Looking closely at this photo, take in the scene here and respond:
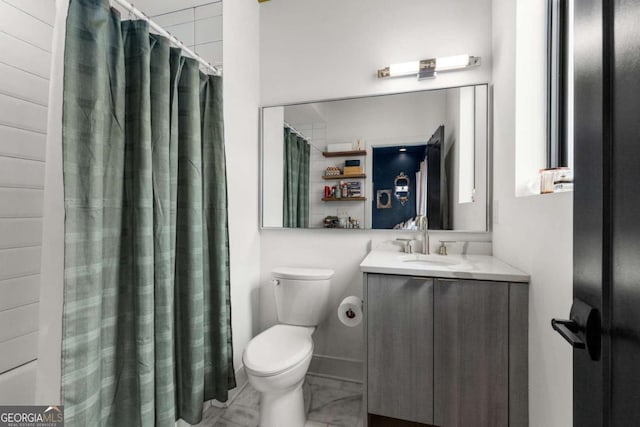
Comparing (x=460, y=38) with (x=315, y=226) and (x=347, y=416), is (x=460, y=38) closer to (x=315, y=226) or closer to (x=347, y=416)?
(x=315, y=226)

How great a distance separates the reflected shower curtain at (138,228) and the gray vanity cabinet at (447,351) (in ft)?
2.73

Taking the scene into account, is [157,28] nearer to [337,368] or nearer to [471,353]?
[471,353]

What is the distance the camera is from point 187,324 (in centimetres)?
129

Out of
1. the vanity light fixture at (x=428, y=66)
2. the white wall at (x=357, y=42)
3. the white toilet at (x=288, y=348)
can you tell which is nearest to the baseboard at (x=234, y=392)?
the white toilet at (x=288, y=348)

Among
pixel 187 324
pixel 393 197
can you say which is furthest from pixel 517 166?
pixel 187 324

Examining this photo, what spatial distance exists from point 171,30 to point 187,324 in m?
1.74

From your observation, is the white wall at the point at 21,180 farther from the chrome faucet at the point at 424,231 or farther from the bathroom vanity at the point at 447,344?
the chrome faucet at the point at 424,231

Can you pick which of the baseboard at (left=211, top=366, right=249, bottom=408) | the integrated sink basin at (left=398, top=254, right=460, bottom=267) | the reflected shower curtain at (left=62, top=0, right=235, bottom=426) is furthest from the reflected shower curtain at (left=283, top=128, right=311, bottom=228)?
the baseboard at (left=211, top=366, right=249, bottom=408)

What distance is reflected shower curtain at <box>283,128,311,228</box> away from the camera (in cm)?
207

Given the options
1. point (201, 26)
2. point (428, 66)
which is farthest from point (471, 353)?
point (201, 26)

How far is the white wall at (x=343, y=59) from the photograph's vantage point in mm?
1763

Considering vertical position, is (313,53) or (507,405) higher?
(313,53)

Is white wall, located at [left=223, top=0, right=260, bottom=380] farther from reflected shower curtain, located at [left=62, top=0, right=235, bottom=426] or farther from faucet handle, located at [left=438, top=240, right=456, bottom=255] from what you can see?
faucet handle, located at [left=438, top=240, right=456, bottom=255]

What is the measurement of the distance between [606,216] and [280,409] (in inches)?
60.5
